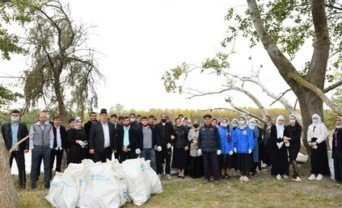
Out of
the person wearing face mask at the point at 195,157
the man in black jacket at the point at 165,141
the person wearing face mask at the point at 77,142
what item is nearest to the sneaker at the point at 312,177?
the person wearing face mask at the point at 195,157

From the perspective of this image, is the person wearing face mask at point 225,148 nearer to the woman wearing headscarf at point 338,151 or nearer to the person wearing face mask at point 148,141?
the person wearing face mask at point 148,141

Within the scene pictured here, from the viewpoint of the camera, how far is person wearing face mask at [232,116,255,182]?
32.4 feet

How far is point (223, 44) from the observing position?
12266mm

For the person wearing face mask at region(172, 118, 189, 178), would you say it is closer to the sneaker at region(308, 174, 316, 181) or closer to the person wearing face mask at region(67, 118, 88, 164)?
the person wearing face mask at region(67, 118, 88, 164)

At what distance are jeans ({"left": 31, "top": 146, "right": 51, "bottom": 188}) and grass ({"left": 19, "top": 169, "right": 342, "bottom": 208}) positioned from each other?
0.75 feet

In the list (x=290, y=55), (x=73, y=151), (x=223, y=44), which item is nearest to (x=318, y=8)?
(x=290, y=55)

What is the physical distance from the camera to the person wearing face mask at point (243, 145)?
988 centimetres

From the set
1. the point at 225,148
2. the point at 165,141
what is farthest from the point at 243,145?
the point at 165,141

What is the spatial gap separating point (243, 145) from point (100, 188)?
13.9 ft

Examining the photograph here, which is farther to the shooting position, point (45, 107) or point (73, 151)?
point (45, 107)

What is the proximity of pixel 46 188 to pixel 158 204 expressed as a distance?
2840mm

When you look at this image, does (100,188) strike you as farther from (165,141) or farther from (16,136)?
(165,141)

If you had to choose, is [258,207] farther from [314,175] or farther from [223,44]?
[223,44]

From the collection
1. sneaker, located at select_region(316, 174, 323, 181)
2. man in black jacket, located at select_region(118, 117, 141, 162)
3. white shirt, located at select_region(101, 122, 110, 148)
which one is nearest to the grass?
sneaker, located at select_region(316, 174, 323, 181)
